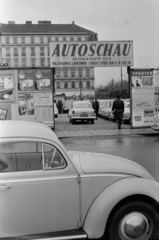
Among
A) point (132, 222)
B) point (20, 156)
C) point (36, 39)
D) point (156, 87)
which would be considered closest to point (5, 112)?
point (156, 87)

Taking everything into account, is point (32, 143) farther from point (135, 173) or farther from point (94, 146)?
point (94, 146)

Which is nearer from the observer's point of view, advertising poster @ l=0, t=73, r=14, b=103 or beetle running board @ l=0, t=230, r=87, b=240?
beetle running board @ l=0, t=230, r=87, b=240

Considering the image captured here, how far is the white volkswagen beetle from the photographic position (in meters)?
3.14

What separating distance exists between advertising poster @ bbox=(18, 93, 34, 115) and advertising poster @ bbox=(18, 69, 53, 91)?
316 millimetres

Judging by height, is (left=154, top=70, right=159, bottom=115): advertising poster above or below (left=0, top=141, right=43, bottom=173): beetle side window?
above

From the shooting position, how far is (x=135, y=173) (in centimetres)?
359

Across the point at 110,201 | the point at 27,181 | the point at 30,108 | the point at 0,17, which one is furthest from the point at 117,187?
the point at 30,108

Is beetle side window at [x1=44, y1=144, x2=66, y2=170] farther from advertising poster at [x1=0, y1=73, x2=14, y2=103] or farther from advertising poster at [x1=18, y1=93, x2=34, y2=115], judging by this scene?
advertising poster at [x1=18, y1=93, x2=34, y2=115]

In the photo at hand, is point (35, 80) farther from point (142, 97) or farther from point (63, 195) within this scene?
point (63, 195)

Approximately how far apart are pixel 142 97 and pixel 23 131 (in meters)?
12.3

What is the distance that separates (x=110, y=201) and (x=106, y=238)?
46 cm

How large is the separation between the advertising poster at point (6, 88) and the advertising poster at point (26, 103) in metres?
0.45

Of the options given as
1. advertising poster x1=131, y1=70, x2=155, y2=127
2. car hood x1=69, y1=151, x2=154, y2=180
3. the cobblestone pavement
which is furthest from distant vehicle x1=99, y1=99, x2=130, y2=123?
car hood x1=69, y1=151, x2=154, y2=180

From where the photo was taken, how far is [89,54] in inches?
589
